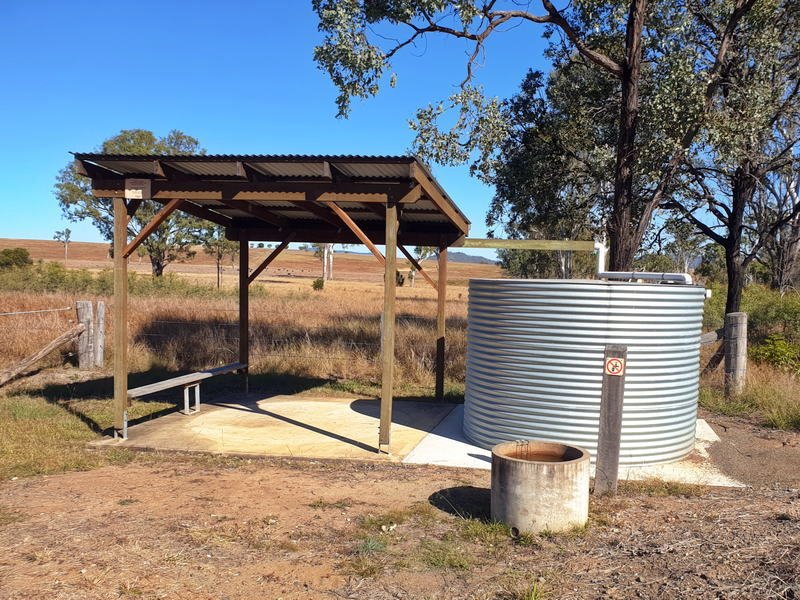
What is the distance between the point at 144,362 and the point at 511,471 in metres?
10.4

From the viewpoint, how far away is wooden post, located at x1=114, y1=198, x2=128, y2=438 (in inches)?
312

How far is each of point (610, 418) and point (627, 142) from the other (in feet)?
21.9

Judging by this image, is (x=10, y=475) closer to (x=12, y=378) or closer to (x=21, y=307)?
(x=12, y=378)

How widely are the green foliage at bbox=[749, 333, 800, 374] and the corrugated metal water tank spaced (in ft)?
17.8

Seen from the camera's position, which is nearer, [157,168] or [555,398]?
[555,398]

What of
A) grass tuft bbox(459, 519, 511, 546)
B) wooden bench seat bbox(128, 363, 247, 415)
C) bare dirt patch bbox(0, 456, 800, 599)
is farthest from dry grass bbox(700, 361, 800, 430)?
wooden bench seat bbox(128, 363, 247, 415)

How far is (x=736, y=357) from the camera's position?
35.2 ft

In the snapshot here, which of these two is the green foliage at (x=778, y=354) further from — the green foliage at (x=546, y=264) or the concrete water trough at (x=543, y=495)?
the green foliage at (x=546, y=264)

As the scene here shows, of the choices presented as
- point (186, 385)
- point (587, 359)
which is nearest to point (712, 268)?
point (587, 359)

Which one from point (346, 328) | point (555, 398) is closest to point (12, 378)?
point (346, 328)

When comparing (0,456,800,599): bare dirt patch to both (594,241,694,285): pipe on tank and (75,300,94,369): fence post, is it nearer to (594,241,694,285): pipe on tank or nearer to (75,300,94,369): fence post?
(594,241,694,285): pipe on tank

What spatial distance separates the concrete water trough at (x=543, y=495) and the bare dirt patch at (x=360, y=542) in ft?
0.45

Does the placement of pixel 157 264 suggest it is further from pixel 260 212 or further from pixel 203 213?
pixel 260 212

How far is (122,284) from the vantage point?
321 inches
